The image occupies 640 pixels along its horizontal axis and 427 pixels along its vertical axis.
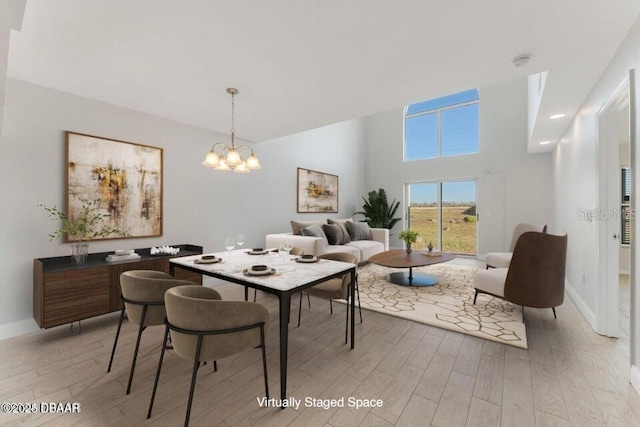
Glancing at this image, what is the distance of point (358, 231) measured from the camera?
5809 millimetres

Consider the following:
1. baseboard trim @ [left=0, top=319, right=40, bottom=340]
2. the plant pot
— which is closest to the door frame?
the plant pot

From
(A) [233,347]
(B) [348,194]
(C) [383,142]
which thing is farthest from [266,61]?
(C) [383,142]

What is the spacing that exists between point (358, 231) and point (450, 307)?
9.42ft

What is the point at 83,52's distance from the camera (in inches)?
80.7

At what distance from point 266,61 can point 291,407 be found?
246cm

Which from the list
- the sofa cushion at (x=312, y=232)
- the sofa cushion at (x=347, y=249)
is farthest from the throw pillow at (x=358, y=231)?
the sofa cushion at (x=312, y=232)

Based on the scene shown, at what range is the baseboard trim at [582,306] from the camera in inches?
103

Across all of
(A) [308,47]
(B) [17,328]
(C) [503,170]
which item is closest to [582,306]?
(C) [503,170]

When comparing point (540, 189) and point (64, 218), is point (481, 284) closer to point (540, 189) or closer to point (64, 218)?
point (540, 189)

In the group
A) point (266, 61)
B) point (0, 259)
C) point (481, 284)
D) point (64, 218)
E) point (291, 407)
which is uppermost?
point (266, 61)

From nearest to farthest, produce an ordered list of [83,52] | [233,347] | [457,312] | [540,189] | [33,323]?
[233,347] < [83,52] < [33,323] < [457,312] < [540,189]

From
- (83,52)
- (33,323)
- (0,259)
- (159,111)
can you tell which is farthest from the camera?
(159,111)

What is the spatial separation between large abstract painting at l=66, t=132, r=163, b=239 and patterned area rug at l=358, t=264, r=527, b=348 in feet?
9.62

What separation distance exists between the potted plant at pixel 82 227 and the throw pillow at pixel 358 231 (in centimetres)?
406
